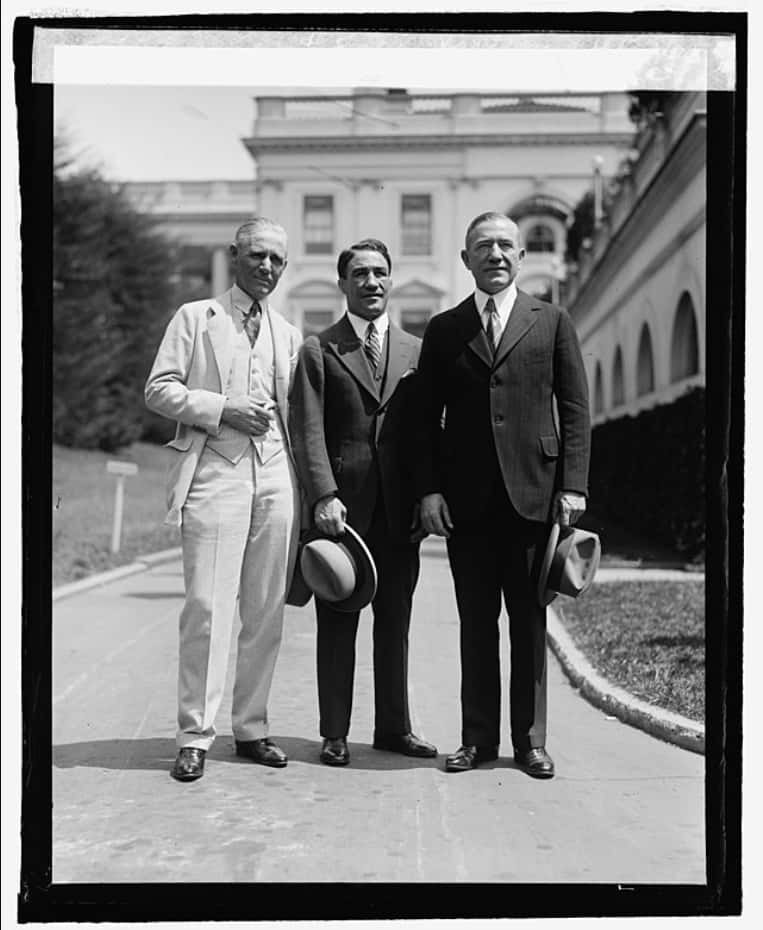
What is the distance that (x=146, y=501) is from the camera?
18.0m

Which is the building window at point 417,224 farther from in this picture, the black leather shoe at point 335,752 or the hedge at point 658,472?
the hedge at point 658,472

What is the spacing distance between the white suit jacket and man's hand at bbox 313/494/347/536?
33 cm

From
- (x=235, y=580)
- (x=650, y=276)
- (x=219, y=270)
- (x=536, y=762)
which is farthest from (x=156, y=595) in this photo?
(x=536, y=762)

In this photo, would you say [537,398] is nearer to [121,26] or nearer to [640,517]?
[121,26]

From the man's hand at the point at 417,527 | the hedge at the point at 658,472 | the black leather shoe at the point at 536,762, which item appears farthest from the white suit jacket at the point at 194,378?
the hedge at the point at 658,472


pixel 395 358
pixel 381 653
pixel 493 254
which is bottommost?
pixel 381 653

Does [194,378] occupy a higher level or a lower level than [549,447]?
higher

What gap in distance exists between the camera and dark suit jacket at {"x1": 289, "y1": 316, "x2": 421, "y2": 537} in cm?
480

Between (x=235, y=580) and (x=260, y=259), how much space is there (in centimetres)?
128

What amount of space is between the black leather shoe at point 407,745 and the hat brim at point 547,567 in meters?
0.78

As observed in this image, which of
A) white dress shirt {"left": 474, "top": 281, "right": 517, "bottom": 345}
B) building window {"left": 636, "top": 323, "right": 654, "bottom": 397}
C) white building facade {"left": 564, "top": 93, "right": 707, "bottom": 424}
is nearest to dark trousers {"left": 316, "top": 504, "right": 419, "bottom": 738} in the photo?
white dress shirt {"left": 474, "top": 281, "right": 517, "bottom": 345}

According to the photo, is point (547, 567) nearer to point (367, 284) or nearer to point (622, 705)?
point (367, 284)

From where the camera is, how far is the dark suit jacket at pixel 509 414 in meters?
4.70

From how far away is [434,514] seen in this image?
4703 millimetres
